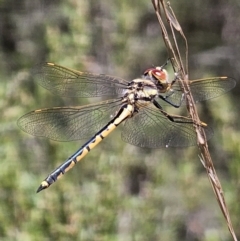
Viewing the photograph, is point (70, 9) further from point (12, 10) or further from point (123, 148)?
point (12, 10)

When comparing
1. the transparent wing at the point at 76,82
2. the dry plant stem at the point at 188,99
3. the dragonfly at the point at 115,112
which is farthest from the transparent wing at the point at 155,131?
the dry plant stem at the point at 188,99

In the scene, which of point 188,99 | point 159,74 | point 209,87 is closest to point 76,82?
point 159,74

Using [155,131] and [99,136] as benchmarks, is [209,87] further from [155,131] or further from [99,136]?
[99,136]

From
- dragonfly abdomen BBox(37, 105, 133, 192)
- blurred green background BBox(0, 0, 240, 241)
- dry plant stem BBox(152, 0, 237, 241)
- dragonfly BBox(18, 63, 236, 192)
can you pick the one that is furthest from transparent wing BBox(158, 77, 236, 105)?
blurred green background BBox(0, 0, 240, 241)

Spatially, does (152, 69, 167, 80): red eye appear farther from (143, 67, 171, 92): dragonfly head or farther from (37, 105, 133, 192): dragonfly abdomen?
(37, 105, 133, 192): dragonfly abdomen

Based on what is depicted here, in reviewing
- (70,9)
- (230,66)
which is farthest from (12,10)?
(230,66)

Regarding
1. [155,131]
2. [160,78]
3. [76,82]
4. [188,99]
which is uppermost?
[76,82]

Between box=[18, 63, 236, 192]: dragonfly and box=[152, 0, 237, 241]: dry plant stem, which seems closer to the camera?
box=[152, 0, 237, 241]: dry plant stem

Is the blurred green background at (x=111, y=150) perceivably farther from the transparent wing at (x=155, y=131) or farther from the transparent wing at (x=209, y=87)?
the transparent wing at (x=209, y=87)
